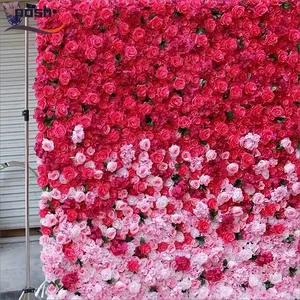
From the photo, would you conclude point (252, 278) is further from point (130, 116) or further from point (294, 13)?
point (294, 13)

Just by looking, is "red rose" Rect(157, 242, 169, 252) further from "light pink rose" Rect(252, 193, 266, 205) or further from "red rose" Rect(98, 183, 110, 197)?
"light pink rose" Rect(252, 193, 266, 205)

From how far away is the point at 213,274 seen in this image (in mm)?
3543

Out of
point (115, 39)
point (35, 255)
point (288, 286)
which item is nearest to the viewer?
point (115, 39)

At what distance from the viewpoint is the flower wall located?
3.22m

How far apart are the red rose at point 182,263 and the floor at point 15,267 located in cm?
175

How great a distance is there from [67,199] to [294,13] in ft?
6.15

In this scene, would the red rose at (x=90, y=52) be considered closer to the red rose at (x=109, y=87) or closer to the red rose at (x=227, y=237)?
the red rose at (x=109, y=87)

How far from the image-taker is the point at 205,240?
354 centimetres

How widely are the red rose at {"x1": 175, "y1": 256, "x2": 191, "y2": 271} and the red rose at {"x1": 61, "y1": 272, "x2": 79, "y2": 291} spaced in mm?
658

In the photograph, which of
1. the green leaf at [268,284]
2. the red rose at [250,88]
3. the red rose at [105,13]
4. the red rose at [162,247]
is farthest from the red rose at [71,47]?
the green leaf at [268,284]

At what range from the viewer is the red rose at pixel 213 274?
354cm

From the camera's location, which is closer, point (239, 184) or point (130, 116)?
point (130, 116)

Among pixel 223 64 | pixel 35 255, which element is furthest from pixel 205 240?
pixel 35 255

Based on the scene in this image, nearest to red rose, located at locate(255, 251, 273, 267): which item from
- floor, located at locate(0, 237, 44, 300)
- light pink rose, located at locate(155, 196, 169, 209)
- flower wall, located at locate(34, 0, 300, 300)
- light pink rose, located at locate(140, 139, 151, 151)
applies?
flower wall, located at locate(34, 0, 300, 300)
